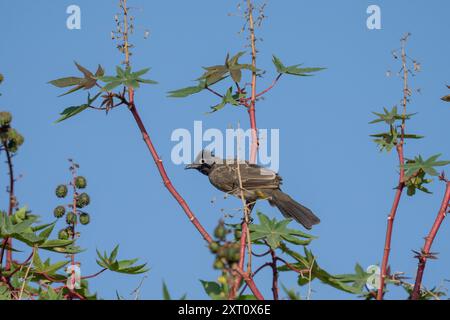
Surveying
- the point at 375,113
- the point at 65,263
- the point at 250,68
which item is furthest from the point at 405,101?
the point at 65,263

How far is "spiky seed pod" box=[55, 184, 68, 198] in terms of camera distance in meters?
4.30

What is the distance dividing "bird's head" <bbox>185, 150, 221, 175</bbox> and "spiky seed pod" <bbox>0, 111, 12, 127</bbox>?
13.8ft

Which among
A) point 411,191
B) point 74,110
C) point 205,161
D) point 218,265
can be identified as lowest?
point 205,161

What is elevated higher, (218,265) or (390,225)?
(218,265)

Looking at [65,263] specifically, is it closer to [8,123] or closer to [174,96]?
[8,123]

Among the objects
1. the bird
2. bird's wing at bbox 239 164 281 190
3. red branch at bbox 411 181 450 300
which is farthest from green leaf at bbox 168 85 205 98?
the bird

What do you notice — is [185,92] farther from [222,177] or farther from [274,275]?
[222,177]

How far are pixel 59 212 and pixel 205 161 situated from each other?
3626mm

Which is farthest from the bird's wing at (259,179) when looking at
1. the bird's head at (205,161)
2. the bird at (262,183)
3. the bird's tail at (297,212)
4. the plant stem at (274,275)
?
the plant stem at (274,275)

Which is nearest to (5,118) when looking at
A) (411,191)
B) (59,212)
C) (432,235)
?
(59,212)

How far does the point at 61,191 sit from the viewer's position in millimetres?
4336

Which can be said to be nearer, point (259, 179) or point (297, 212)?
point (259, 179)
